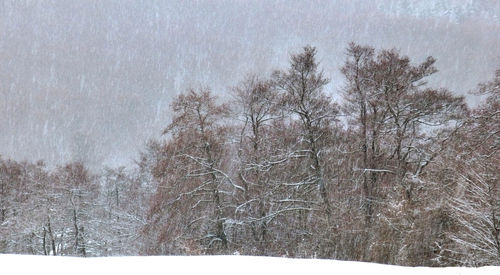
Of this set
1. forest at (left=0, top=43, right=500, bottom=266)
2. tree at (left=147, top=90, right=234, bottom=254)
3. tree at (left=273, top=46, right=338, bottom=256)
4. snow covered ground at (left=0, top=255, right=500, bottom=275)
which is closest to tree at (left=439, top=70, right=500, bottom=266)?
forest at (left=0, top=43, right=500, bottom=266)

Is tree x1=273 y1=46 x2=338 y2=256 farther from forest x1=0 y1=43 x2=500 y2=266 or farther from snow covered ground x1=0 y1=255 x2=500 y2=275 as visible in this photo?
snow covered ground x1=0 y1=255 x2=500 y2=275

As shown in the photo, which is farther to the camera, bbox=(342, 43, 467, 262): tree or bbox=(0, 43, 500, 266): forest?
bbox=(342, 43, 467, 262): tree

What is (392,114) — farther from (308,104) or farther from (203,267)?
(203,267)

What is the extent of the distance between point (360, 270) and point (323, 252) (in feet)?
28.2

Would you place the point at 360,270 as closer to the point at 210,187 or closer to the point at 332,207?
the point at 332,207

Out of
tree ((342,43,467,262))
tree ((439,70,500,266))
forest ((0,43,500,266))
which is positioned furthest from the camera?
tree ((342,43,467,262))

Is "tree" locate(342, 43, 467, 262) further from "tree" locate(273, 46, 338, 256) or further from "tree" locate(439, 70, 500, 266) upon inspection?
"tree" locate(439, 70, 500, 266)

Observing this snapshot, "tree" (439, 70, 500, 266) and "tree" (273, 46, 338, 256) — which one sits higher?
Answer: "tree" (273, 46, 338, 256)

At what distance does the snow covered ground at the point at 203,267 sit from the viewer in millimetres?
4773

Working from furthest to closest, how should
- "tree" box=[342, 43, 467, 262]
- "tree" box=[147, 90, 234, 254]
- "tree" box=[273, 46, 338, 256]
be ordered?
"tree" box=[273, 46, 338, 256]
"tree" box=[147, 90, 234, 254]
"tree" box=[342, 43, 467, 262]

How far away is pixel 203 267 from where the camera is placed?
16.4ft

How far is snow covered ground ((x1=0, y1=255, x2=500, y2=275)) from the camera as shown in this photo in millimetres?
4773

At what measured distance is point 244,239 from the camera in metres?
17.1

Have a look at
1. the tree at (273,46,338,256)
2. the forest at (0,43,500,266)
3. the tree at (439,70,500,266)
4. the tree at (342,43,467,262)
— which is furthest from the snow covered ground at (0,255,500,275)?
the tree at (273,46,338,256)
